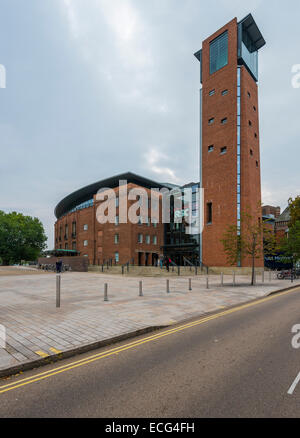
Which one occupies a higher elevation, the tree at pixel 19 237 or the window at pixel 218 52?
the window at pixel 218 52

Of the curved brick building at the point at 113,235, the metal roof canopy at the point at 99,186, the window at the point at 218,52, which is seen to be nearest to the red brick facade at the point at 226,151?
the window at the point at 218,52

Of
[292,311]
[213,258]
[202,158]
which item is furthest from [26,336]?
[202,158]

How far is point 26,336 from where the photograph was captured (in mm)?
6340

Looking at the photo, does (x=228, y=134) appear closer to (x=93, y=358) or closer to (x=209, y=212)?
(x=209, y=212)

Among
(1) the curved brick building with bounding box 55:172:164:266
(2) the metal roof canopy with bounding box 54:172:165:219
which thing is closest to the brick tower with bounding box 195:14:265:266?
(1) the curved brick building with bounding box 55:172:164:266

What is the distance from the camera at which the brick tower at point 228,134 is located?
3750 cm

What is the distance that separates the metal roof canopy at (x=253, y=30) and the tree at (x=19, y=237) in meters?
64.1

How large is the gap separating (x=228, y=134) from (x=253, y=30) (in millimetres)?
18622

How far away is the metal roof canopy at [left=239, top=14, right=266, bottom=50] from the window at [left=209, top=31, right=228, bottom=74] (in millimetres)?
3156

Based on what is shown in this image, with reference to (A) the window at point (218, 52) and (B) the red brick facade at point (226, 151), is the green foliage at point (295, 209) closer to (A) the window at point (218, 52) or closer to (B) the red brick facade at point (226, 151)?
(B) the red brick facade at point (226, 151)

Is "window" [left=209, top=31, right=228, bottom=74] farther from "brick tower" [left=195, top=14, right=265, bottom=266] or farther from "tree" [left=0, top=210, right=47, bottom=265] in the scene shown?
"tree" [left=0, top=210, right=47, bottom=265]

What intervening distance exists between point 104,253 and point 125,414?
144 ft

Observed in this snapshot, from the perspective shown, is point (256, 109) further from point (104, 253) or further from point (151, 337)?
point (151, 337)

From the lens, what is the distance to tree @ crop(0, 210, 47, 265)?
63.6 metres
